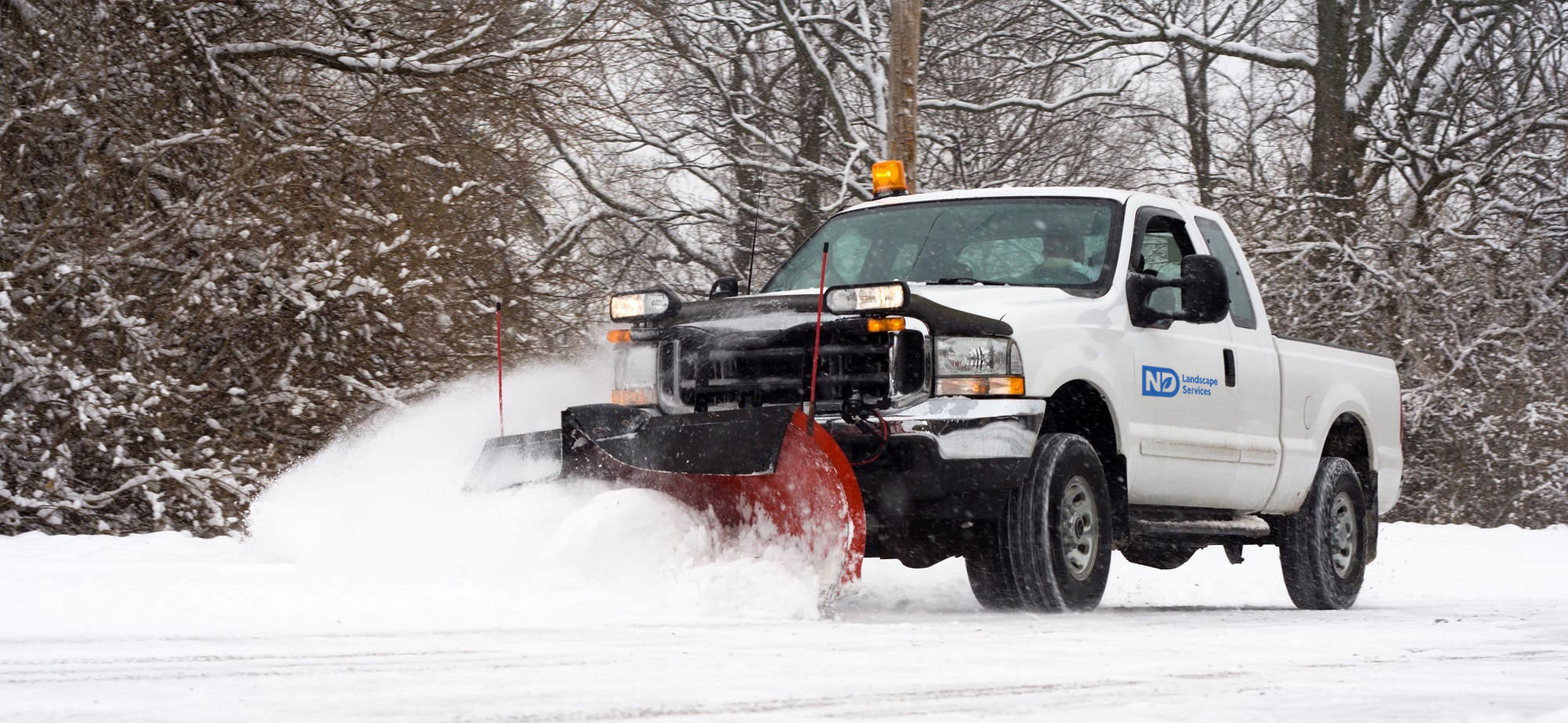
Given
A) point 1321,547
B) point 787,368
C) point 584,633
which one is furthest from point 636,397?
point 1321,547

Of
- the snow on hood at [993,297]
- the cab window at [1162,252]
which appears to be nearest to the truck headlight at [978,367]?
the snow on hood at [993,297]

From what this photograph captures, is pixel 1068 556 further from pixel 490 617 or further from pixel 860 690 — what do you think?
pixel 860 690

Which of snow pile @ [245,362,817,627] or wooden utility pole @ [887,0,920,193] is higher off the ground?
wooden utility pole @ [887,0,920,193]

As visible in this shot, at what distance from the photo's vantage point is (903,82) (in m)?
12.9

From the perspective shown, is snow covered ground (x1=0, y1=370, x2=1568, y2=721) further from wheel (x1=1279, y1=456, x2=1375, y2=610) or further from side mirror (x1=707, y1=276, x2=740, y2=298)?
side mirror (x1=707, y1=276, x2=740, y2=298)

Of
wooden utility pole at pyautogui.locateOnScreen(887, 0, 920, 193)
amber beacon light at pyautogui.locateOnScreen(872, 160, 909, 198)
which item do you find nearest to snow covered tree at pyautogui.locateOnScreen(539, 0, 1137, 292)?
wooden utility pole at pyautogui.locateOnScreen(887, 0, 920, 193)

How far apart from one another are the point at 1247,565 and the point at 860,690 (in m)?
8.19

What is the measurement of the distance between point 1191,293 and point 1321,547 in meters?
2.36

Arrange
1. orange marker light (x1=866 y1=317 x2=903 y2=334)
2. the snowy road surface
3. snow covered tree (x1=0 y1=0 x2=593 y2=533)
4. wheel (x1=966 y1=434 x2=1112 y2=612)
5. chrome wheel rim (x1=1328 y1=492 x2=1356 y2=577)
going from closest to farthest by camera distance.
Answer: the snowy road surface
orange marker light (x1=866 y1=317 x2=903 y2=334)
wheel (x1=966 y1=434 x2=1112 y2=612)
chrome wheel rim (x1=1328 y1=492 x2=1356 y2=577)
snow covered tree (x1=0 y1=0 x2=593 y2=533)

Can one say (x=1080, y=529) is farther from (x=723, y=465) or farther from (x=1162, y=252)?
(x=1162, y=252)

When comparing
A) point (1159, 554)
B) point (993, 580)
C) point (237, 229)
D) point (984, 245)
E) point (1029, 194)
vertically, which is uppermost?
point (237, 229)

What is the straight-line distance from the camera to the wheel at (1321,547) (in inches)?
350

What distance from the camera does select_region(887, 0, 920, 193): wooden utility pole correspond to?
502 inches

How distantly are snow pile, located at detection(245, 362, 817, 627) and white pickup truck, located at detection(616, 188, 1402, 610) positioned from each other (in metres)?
0.51
